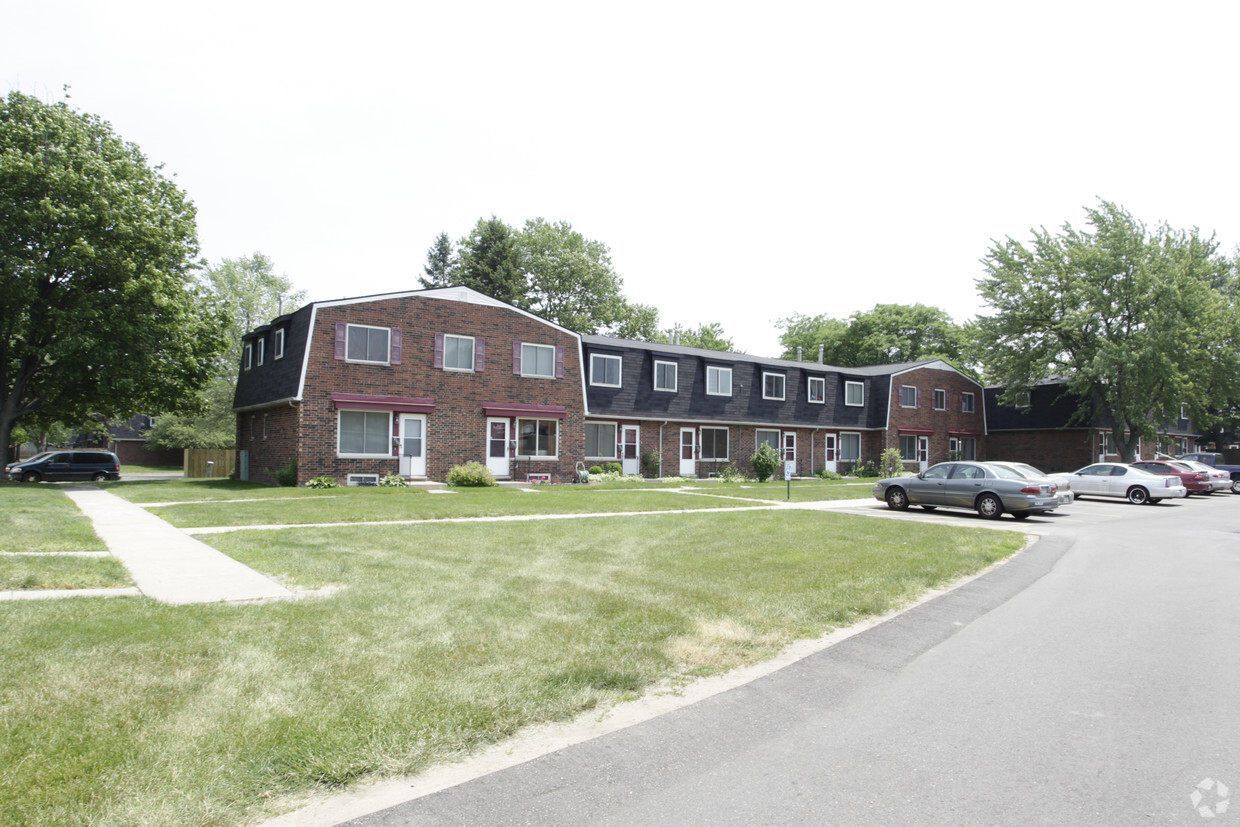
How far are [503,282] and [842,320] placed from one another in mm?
34763

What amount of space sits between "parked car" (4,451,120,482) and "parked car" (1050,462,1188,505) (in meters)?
36.5

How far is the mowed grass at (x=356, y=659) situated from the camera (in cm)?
367

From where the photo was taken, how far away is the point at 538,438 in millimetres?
29172

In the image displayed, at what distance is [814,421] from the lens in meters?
38.3

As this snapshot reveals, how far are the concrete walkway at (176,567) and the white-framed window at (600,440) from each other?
1870cm

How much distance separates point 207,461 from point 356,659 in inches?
1526

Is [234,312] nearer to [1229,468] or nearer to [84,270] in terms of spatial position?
[84,270]

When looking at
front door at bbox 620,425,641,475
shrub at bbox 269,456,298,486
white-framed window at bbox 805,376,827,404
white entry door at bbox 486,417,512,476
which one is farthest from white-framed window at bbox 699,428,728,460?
shrub at bbox 269,456,298,486

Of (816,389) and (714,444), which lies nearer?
(714,444)

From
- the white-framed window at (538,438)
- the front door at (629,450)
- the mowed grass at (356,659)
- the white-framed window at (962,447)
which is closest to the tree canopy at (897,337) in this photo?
the white-framed window at (962,447)

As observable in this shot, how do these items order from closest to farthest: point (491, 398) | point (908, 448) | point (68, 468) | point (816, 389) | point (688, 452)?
1. point (491, 398)
2. point (68, 468)
3. point (688, 452)
4. point (816, 389)
5. point (908, 448)

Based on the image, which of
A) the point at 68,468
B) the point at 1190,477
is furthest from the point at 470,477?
the point at 1190,477

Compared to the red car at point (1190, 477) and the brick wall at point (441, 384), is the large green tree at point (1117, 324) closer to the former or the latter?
the red car at point (1190, 477)

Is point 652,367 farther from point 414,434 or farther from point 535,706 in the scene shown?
point 535,706
